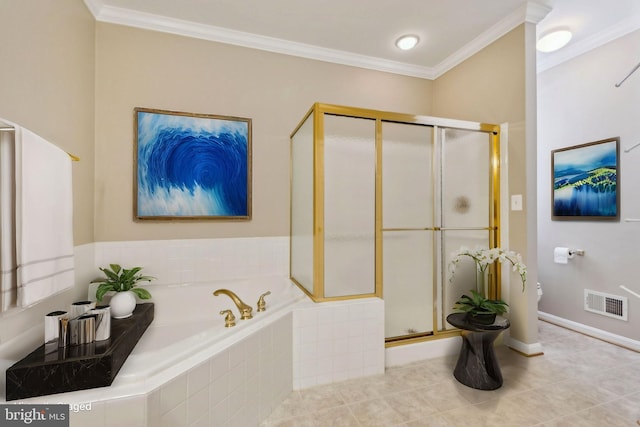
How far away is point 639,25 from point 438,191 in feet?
6.83

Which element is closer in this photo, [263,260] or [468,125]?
[468,125]

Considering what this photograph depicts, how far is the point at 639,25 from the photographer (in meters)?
2.31

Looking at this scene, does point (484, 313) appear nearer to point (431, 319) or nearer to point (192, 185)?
point (431, 319)

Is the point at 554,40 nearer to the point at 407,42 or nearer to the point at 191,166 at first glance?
the point at 407,42

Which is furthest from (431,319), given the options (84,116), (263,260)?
(84,116)

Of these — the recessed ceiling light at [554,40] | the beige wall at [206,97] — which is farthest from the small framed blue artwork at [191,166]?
the recessed ceiling light at [554,40]

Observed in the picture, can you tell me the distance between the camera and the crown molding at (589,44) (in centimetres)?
236

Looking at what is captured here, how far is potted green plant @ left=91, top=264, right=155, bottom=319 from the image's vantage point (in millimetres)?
1851

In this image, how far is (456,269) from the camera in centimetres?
229

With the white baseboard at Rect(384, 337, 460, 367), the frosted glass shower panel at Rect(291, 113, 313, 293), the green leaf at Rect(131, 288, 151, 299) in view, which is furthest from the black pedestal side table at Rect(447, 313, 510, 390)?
the green leaf at Rect(131, 288, 151, 299)

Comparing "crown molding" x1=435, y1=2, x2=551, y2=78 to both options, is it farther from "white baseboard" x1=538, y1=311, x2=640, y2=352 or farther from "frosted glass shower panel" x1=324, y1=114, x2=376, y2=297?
"white baseboard" x1=538, y1=311, x2=640, y2=352

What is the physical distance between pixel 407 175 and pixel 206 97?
179 centimetres

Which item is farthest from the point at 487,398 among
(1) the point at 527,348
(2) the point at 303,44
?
(2) the point at 303,44

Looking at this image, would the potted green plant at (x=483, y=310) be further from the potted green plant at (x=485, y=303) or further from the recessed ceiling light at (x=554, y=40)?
the recessed ceiling light at (x=554, y=40)
